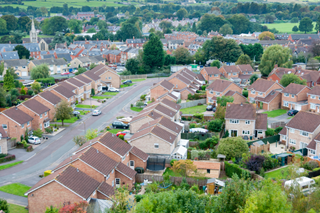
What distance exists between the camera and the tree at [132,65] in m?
103

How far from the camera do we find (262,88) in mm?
72062

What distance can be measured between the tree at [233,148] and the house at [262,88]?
95.9 ft

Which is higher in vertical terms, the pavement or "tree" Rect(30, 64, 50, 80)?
"tree" Rect(30, 64, 50, 80)

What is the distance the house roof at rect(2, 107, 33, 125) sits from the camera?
2025 inches

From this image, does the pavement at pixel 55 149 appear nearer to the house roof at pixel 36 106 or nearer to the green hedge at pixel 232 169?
the house roof at pixel 36 106

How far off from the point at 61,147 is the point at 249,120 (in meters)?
27.8

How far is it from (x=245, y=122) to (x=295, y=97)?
18.2 metres

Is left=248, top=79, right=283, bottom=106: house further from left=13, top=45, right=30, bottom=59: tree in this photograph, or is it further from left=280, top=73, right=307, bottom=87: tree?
left=13, top=45, right=30, bottom=59: tree

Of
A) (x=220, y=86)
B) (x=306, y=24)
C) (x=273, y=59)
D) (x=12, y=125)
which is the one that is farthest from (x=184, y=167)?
(x=306, y=24)

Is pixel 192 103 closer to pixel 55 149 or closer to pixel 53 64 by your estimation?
pixel 55 149

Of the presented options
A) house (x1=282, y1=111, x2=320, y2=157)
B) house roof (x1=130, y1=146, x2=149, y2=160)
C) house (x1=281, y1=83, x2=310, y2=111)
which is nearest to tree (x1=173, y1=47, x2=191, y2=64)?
house (x1=281, y1=83, x2=310, y2=111)

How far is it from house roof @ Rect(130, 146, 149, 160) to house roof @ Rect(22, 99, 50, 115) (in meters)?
20.5

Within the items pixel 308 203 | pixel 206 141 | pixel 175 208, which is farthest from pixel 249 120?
pixel 175 208

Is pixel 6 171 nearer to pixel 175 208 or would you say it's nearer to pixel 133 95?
pixel 175 208
